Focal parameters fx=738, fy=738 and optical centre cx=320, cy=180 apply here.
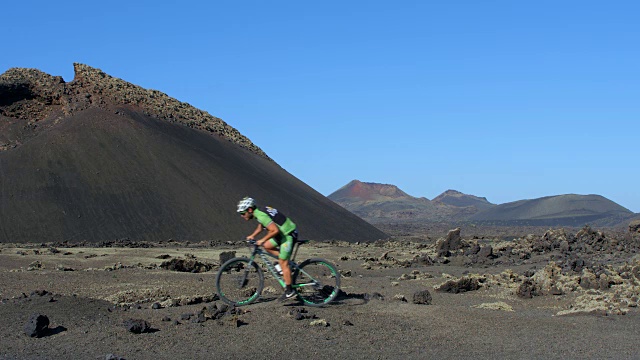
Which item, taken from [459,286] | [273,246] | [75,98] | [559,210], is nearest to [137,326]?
[273,246]

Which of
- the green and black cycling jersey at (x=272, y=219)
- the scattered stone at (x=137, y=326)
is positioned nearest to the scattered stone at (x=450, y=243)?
the green and black cycling jersey at (x=272, y=219)

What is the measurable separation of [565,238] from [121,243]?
22.6 m

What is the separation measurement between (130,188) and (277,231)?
126 feet

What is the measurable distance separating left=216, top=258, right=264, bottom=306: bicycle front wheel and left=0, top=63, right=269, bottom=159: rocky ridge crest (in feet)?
139

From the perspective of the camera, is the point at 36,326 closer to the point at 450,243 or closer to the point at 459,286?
the point at 459,286

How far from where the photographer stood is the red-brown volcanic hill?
44000 mm

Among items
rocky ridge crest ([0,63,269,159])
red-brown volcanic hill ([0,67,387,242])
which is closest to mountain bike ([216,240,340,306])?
red-brown volcanic hill ([0,67,387,242])

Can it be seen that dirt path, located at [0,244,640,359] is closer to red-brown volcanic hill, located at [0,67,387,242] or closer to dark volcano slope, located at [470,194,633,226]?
red-brown volcanic hill, located at [0,67,387,242]

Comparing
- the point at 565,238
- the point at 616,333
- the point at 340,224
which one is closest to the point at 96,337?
the point at 616,333

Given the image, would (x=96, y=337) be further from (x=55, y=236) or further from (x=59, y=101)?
(x=59, y=101)

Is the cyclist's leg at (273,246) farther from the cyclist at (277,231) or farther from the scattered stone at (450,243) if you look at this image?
the scattered stone at (450,243)

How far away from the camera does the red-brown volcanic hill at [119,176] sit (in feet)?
144

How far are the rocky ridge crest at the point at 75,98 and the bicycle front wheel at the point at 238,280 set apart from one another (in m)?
42.3

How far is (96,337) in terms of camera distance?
979cm
